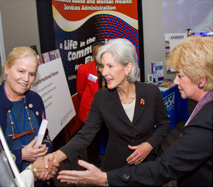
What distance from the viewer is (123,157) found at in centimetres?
185

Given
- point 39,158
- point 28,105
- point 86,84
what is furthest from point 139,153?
point 86,84

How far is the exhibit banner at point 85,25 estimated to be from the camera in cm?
387

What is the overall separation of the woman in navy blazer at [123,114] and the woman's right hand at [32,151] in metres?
0.13

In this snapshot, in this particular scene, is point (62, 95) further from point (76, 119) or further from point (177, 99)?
point (177, 99)

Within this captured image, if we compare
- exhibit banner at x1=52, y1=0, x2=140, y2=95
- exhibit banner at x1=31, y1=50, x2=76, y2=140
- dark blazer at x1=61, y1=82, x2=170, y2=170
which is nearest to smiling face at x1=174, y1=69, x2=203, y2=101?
dark blazer at x1=61, y1=82, x2=170, y2=170

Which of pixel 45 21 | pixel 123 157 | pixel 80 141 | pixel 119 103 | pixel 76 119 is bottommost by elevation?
pixel 76 119

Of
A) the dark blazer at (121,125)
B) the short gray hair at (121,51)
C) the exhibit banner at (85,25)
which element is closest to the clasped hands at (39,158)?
the dark blazer at (121,125)

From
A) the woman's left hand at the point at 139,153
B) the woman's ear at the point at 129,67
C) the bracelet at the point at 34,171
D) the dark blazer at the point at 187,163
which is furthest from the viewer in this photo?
the woman's ear at the point at 129,67

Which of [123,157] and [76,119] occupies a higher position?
[123,157]

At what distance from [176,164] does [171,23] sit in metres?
5.61

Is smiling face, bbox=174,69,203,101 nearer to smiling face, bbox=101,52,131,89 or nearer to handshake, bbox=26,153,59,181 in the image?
smiling face, bbox=101,52,131,89

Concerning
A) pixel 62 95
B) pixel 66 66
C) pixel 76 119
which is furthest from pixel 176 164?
pixel 76 119

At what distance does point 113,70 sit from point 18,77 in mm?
690

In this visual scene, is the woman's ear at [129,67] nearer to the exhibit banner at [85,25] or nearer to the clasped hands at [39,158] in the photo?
the clasped hands at [39,158]
